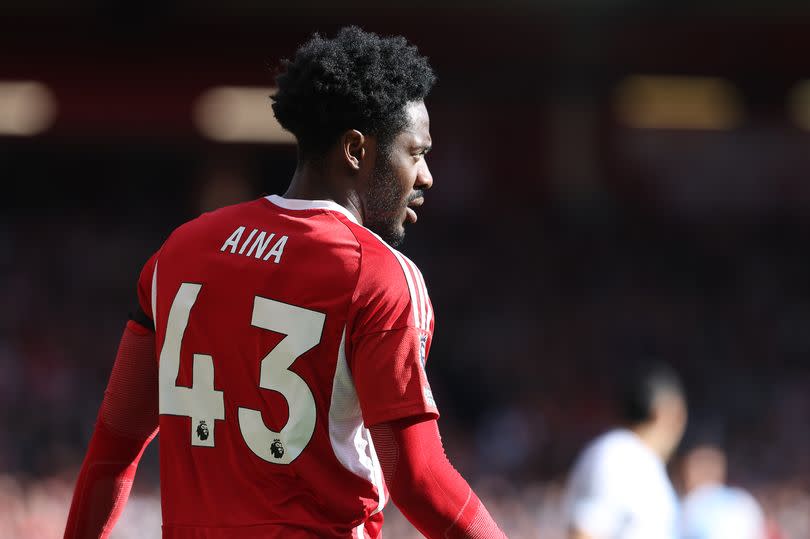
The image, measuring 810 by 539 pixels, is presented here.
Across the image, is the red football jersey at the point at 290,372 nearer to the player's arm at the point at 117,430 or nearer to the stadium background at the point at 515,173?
the player's arm at the point at 117,430

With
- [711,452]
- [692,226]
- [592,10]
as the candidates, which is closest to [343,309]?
[711,452]

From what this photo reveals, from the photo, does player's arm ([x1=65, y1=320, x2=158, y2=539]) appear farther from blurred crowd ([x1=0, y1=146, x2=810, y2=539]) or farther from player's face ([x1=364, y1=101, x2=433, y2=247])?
blurred crowd ([x1=0, y1=146, x2=810, y2=539])

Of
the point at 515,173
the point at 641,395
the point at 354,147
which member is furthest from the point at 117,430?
the point at 515,173

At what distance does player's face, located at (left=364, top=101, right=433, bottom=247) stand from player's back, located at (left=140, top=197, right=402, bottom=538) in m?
0.09

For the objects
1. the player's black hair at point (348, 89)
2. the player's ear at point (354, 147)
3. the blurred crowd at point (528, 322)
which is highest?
the player's black hair at point (348, 89)

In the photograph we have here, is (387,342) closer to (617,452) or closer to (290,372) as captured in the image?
(290,372)

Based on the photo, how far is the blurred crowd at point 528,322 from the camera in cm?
1035

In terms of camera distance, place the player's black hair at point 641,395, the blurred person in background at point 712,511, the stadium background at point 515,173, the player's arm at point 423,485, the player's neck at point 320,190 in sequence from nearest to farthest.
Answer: the player's arm at point 423,485 → the player's neck at point 320,190 → the player's black hair at point 641,395 → the blurred person in background at point 712,511 → the stadium background at point 515,173

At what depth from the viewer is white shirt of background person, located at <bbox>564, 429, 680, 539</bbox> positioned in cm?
418

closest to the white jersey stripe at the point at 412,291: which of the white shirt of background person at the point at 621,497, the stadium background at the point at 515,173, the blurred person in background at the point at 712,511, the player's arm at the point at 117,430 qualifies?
the player's arm at the point at 117,430

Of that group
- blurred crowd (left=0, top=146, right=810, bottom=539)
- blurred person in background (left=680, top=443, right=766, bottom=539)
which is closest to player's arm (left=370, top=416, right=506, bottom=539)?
blurred person in background (left=680, top=443, right=766, bottom=539)

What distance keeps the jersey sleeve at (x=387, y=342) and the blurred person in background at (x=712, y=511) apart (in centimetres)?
401

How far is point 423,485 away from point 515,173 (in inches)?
483

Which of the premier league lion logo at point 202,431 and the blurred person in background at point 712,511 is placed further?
the blurred person in background at point 712,511
